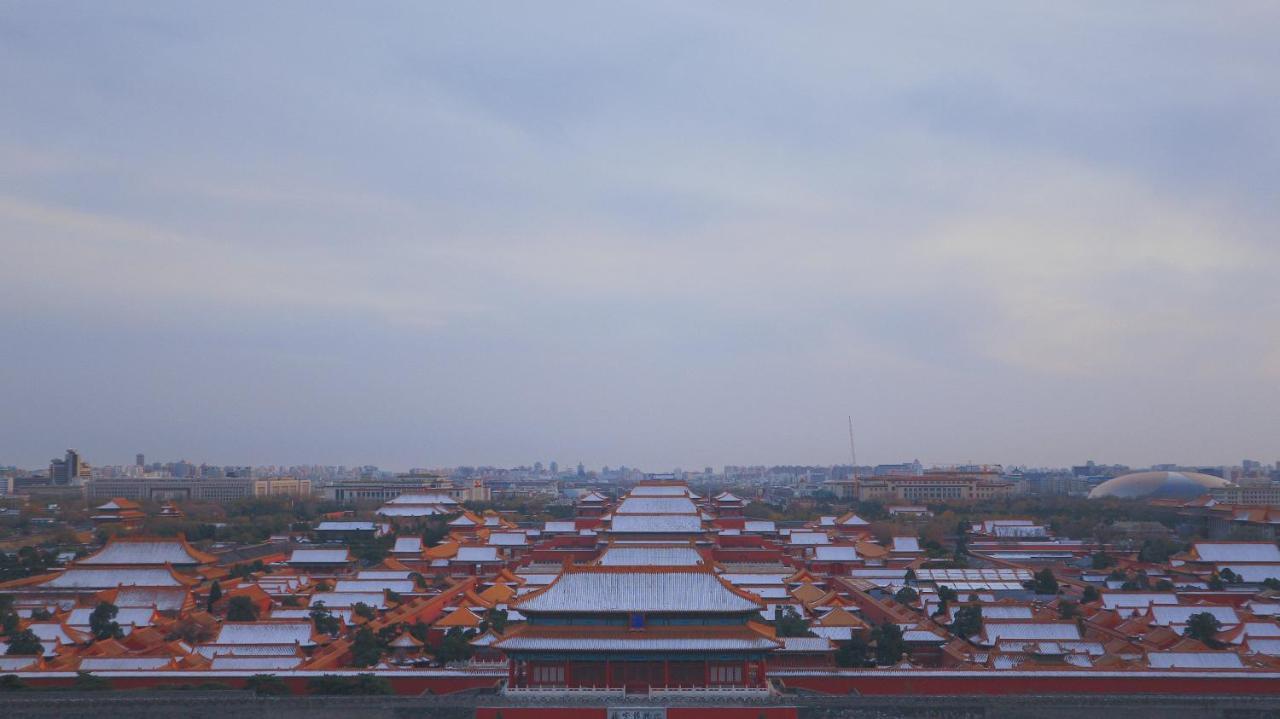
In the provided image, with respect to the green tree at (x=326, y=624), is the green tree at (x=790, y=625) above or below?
above

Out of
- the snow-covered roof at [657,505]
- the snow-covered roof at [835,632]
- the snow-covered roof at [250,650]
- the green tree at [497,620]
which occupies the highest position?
the snow-covered roof at [657,505]

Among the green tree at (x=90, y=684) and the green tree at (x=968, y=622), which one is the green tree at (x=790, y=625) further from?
the green tree at (x=90, y=684)

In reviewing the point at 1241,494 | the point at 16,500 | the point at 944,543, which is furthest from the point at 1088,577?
the point at 16,500

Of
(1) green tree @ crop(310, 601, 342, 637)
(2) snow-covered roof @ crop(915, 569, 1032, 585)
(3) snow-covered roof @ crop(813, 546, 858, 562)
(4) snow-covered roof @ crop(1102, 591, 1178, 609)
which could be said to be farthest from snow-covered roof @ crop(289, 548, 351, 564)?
(4) snow-covered roof @ crop(1102, 591, 1178, 609)

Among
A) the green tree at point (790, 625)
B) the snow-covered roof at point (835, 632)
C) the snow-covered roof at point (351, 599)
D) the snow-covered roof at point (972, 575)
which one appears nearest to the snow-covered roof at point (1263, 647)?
the snow-covered roof at point (835, 632)

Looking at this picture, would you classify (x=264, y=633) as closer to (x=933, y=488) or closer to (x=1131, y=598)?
(x=1131, y=598)

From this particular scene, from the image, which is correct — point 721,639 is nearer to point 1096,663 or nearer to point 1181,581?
point 1096,663

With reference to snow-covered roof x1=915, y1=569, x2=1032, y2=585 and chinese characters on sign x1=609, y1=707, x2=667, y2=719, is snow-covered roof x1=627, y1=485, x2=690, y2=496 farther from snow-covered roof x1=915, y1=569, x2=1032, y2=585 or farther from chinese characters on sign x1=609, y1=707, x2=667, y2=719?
chinese characters on sign x1=609, y1=707, x2=667, y2=719
